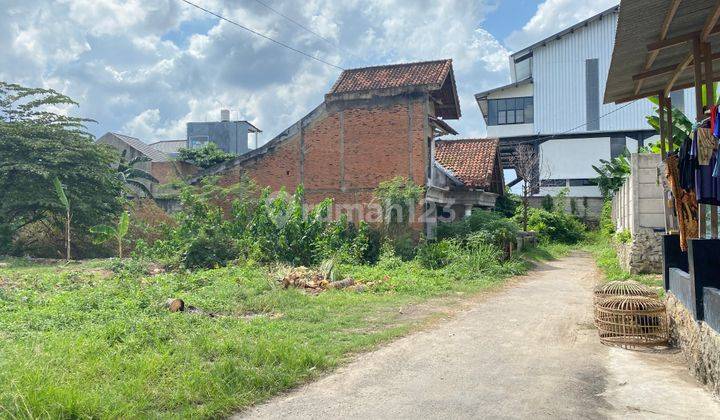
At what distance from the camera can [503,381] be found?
588cm

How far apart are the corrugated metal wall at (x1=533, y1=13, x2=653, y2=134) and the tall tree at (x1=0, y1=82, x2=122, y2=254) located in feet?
83.3

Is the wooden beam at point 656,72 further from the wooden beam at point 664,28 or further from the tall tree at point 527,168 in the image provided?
the tall tree at point 527,168

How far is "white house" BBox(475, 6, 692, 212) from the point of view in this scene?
3350 cm

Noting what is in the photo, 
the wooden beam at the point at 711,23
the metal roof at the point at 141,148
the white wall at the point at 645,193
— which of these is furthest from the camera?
the metal roof at the point at 141,148

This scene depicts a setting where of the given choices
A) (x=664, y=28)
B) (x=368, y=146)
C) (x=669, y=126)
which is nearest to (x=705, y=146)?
(x=664, y=28)

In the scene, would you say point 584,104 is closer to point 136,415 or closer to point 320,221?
point 320,221

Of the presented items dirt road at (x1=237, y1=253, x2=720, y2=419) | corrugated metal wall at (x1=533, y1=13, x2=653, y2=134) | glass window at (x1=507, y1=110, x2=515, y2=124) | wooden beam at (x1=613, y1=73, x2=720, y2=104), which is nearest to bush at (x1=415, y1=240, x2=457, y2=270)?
dirt road at (x1=237, y1=253, x2=720, y2=419)

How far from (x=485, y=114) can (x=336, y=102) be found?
67.3 ft

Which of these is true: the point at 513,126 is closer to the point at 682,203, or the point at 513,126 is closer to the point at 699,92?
the point at 682,203

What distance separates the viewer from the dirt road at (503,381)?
5.01 meters

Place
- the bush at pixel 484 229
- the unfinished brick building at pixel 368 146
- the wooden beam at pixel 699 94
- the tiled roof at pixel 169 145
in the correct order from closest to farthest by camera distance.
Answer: the wooden beam at pixel 699 94, the bush at pixel 484 229, the unfinished brick building at pixel 368 146, the tiled roof at pixel 169 145

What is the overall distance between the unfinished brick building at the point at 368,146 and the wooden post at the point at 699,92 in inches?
465

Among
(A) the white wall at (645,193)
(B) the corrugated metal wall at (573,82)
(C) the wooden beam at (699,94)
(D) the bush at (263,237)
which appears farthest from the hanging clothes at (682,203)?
(B) the corrugated metal wall at (573,82)

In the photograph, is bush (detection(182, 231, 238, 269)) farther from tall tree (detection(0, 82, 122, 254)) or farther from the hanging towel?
the hanging towel
